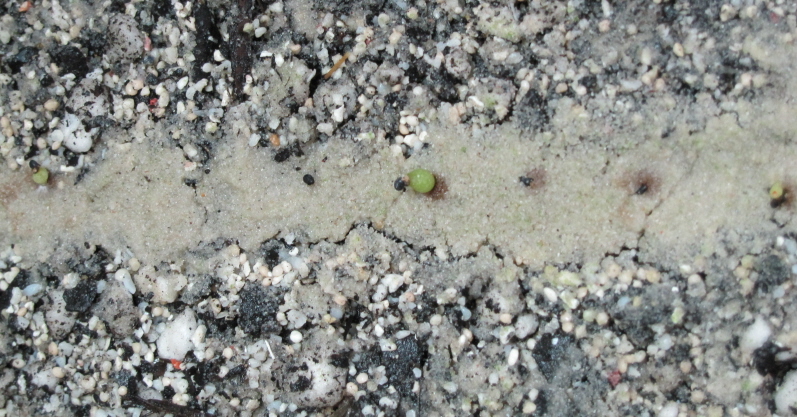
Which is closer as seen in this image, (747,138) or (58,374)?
(747,138)

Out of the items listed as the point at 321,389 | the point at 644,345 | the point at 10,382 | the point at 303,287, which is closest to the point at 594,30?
the point at 644,345

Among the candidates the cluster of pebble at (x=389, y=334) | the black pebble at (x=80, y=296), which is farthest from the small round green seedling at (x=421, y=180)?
the black pebble at (x=80, y=296)

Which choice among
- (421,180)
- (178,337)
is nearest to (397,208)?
(421,180)

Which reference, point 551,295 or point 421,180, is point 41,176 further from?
point 551,295

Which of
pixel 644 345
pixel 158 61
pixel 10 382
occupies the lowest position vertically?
pixel 10 382

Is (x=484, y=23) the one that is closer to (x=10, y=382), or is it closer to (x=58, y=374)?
(x=58, y=374)

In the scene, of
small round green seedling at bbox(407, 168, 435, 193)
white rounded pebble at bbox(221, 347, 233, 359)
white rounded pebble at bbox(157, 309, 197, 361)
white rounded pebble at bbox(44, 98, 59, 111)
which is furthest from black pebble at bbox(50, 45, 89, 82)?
small round green seedling at bbox(407, 168, 435, 193)
